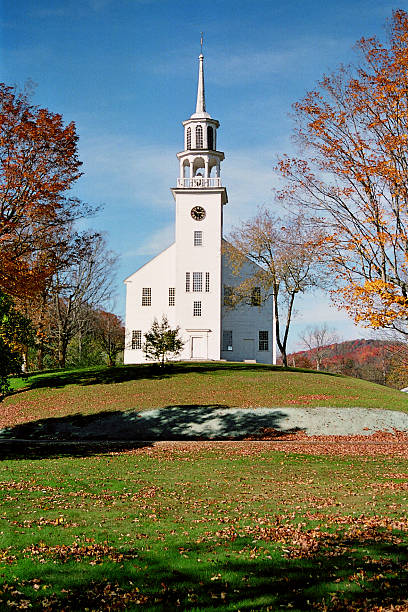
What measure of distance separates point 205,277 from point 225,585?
4074cm

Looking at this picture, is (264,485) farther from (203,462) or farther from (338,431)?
(338,431)

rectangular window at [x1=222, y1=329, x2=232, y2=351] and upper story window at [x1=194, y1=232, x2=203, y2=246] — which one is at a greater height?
upper story window at [x1=194, y1=232, x2=203, y2=246]

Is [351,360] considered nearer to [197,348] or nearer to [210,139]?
[197,348]

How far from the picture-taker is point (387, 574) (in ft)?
19.8

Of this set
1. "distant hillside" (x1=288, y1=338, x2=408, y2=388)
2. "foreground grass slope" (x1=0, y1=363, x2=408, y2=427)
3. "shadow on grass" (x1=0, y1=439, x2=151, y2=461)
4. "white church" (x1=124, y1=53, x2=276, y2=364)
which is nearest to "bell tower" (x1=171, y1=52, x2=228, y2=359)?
"white church" (x1=124, y1=53, x2=276, y2=364)

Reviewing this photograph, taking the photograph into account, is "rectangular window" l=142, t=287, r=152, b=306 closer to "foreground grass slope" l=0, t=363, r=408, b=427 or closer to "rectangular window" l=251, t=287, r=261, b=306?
"rectangular window" l=251, t=287, r=261, b=306

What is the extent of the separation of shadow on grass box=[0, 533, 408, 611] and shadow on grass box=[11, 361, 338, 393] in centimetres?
2705

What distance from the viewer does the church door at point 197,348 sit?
45.3 m

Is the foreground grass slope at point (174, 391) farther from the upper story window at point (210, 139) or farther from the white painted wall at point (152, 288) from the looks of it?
the upper story window at point (210, 139)

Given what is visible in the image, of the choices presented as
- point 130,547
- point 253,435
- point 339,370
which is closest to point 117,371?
point 253,435

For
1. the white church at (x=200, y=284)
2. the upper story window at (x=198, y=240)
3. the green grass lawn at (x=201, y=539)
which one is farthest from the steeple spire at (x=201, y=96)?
the green grass lawn at (x=201, y=539)

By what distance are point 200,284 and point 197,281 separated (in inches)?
14.2

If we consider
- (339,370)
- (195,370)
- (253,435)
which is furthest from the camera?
(339,370)

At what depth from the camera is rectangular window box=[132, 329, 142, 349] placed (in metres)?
48.1
